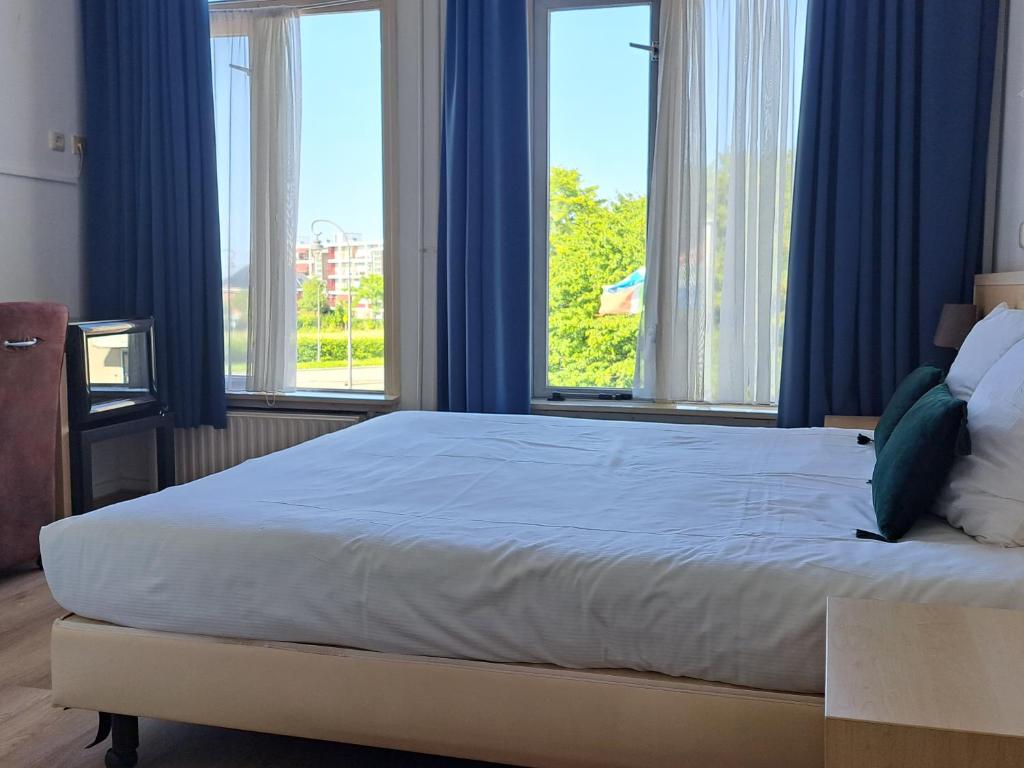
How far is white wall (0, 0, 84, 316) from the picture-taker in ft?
13.1

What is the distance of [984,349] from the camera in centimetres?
225

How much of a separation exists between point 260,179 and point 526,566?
3167 mm

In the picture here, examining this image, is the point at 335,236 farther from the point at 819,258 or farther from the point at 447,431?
the point at 819,258

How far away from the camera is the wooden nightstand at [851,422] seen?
11.0 ft

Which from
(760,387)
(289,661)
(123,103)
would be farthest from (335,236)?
(289,661)

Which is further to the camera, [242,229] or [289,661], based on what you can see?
[242,229]

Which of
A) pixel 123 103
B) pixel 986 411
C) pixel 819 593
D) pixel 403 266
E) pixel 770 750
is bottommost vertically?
pixel 770 750

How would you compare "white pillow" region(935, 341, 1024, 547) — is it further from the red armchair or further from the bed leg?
the red armchair

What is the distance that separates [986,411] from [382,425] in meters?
1.85

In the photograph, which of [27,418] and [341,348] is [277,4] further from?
[27,418]

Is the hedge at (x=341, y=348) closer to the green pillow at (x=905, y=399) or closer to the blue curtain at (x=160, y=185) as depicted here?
the blue curtain at (x=160, y=185)

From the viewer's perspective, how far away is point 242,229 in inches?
173

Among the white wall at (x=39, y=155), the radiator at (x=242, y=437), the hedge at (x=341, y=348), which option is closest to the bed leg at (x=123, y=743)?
the radiator at (x=242, y=437)

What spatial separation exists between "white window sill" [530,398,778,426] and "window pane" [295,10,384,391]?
0.91 metres
